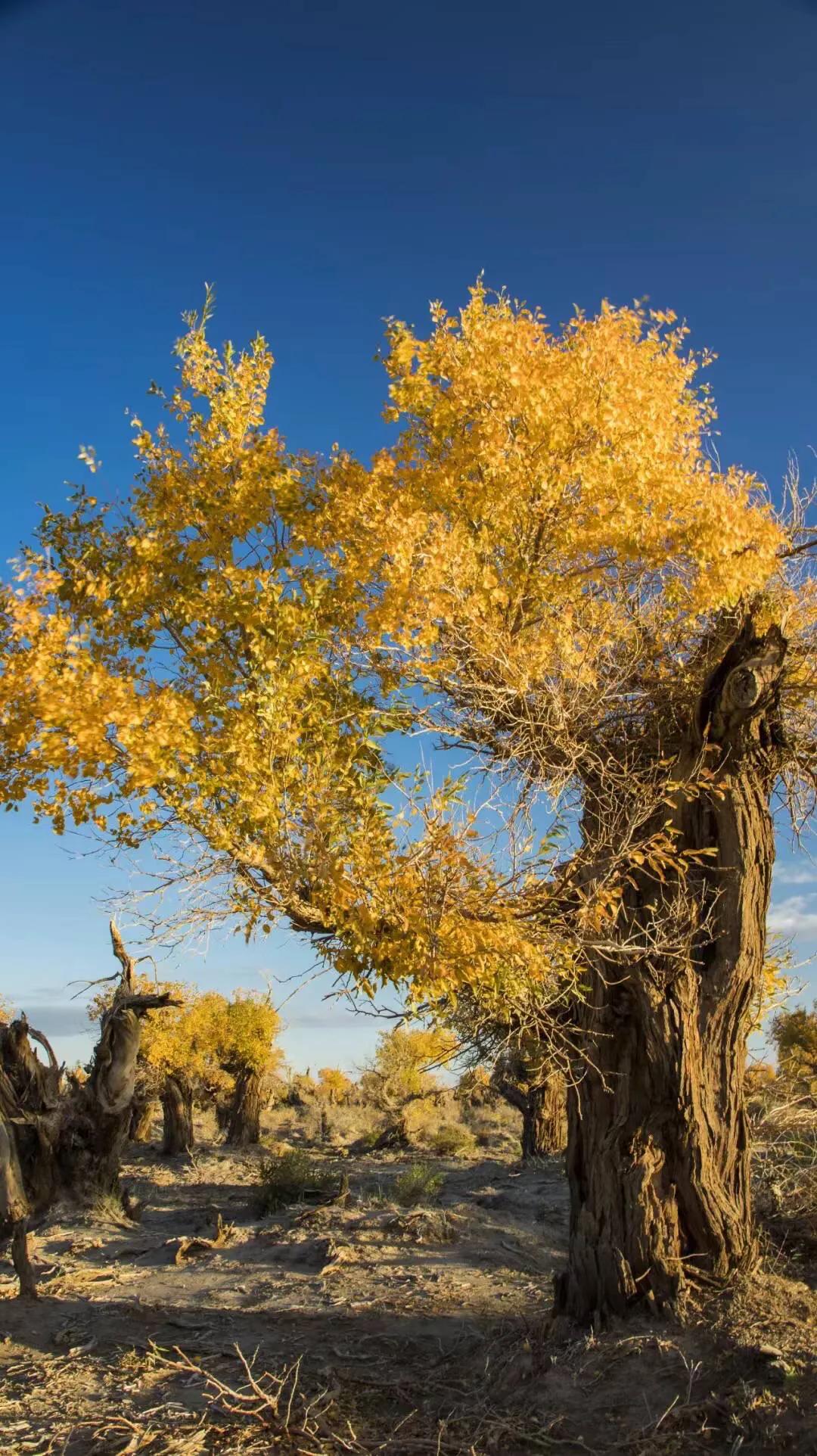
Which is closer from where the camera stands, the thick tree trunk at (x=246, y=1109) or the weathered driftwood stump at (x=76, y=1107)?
the weathered driftwood stump at (x=76, y=1107)

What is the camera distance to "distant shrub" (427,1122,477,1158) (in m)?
27.8

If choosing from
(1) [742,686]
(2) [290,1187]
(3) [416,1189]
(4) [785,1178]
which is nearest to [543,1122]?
(3) [416,1189]

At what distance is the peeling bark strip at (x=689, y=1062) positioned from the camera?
28.0 feet

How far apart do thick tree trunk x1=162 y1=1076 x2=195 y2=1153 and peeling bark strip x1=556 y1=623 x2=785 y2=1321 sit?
72.2ft

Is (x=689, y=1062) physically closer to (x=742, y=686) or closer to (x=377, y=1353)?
(x=742, y=686)

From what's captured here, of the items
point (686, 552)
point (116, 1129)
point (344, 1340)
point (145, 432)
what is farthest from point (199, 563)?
point (116, 1129)

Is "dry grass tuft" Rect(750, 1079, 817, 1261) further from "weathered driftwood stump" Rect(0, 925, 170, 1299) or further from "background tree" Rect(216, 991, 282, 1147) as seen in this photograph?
"background tree" Rect(216, 991, 282, 1147)

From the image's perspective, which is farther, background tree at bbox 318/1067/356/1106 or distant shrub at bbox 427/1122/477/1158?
background tree at bbox 318/1067/356/1106

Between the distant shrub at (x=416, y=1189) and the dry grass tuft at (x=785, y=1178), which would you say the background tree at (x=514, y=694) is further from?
the distant shrub at (x=416, y=1189)

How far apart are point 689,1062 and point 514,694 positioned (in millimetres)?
3828

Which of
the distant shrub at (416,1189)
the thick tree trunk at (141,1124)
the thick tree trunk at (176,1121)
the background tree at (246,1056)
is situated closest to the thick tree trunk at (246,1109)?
the background tree at (246,1056)

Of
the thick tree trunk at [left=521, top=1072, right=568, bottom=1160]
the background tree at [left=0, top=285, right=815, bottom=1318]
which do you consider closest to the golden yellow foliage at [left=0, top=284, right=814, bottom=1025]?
the background tree at [left=0, top=285, right=815, bottom=1318]

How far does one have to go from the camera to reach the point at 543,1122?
2198cm

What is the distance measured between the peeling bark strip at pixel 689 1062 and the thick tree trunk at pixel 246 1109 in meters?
25.8
